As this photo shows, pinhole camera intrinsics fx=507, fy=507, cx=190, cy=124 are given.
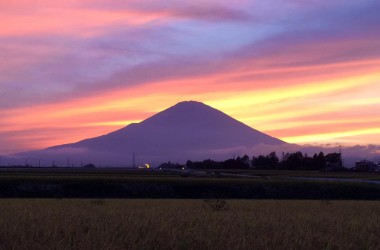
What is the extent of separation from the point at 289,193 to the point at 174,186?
39.3 ft

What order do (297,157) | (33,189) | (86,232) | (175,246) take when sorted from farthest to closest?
(297,157) < (33,189) < (86,232) < (175,246)

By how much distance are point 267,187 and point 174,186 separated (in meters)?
9.72

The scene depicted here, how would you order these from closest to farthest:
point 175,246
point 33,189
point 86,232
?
Answer: point 175,246
point 86,232
point 33,189

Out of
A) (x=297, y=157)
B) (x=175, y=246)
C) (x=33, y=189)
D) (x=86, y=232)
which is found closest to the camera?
(x=175, y=246)

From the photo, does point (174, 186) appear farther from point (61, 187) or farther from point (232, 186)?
point (61, 187)

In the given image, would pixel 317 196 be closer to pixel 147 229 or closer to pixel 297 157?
pixel 147 229

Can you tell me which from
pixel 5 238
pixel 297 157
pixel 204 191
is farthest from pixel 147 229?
pixel 297 157

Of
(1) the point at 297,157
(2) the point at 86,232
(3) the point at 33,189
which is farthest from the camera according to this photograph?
(1) the point at 297,157

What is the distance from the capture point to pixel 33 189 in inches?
1993

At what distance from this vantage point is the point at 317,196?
2053 inches

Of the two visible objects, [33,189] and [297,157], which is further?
[297,157]

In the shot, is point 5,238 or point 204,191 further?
point 204,191

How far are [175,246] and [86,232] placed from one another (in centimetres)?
205

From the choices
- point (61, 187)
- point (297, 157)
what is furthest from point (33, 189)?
point (297, 157)
